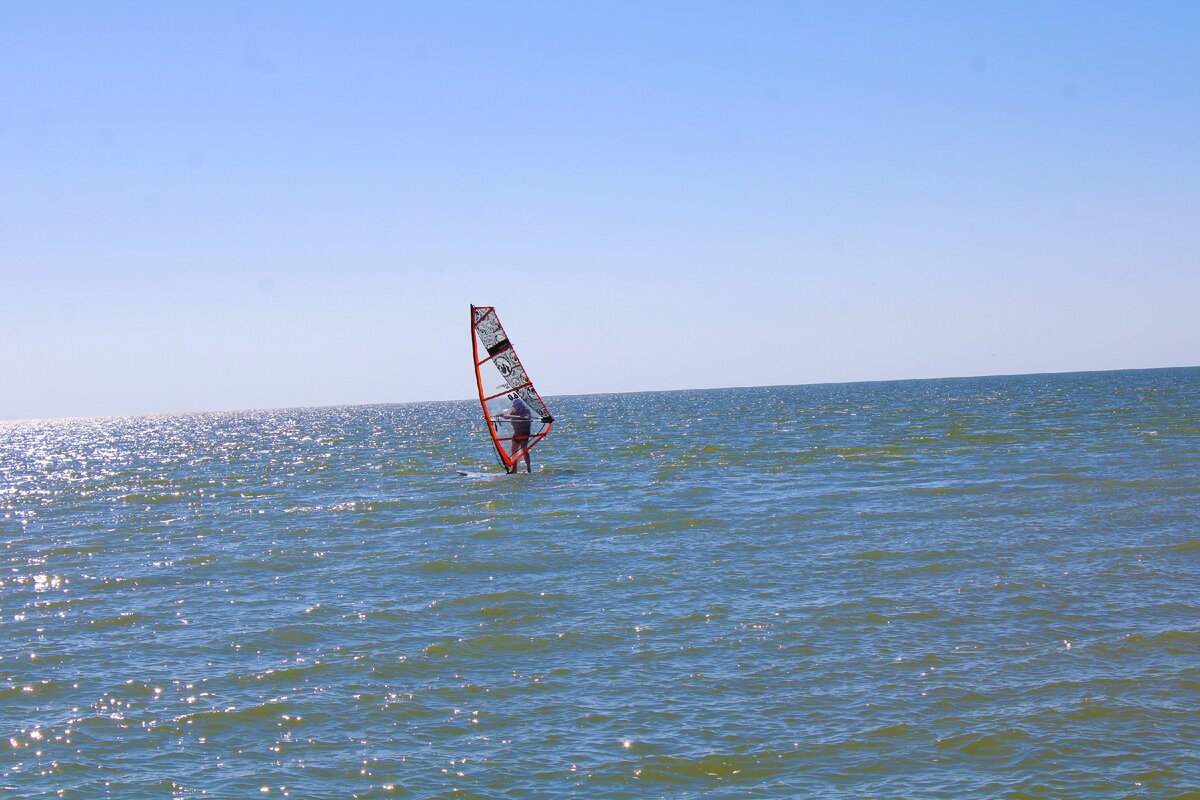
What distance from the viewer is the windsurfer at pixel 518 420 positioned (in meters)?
30.7

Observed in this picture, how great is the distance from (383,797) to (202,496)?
24.7 metres

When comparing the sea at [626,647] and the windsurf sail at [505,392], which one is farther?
the windsurf sail at [505,392]

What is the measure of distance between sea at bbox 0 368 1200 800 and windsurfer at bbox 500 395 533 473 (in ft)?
20.3

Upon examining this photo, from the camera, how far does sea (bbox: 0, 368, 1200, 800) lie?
26.7 ft

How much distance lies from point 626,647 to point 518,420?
65.2 ft

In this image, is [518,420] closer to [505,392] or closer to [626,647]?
[505,392]

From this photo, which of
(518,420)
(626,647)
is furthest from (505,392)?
(626,647)

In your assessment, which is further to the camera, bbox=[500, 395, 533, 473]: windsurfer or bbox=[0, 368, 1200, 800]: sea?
bbox=[500, 395, 533, 473]: windsurfer

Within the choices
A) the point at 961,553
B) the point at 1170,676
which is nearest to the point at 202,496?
the point at 961,553

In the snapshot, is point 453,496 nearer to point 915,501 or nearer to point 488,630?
point 915,501

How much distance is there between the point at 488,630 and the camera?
12.3m

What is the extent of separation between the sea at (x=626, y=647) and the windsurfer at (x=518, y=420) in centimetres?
619

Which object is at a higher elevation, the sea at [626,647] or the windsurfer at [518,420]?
the windsurfer at [518,420]

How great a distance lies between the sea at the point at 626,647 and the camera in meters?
8.13
